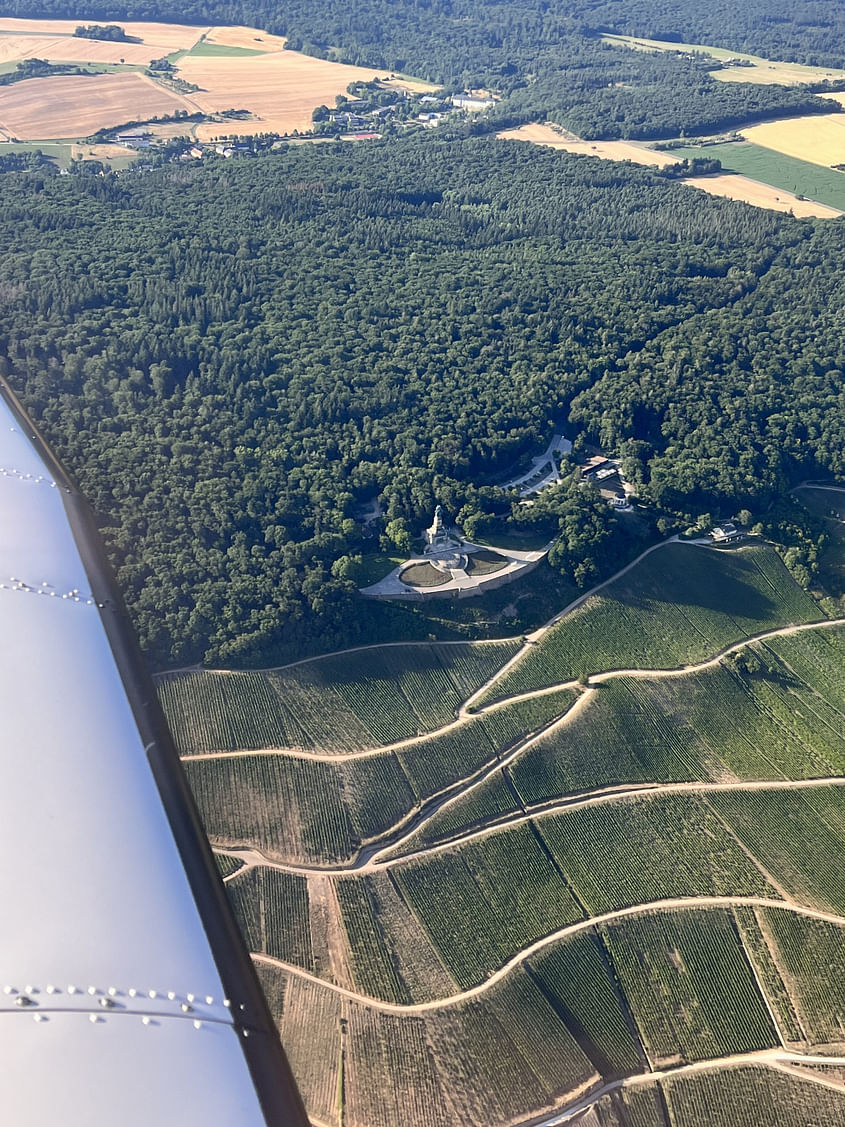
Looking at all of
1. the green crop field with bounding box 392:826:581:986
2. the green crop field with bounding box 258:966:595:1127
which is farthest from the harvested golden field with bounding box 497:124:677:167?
the green crop field with bounding box 258:966:595:1127

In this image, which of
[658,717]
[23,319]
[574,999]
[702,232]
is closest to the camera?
[574,999]

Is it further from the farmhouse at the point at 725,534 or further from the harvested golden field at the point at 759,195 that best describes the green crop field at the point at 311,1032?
the harvested golden field at the point at 759,195

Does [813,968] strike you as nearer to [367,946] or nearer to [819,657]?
[367,946]

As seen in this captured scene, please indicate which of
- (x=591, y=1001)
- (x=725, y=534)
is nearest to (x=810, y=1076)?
(x=591, y=1001)

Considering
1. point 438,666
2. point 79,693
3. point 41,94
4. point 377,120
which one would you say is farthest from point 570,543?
point 41,94

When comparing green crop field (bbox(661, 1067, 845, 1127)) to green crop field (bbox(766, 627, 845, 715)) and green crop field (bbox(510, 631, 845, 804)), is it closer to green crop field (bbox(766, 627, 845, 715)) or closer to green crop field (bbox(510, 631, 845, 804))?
green crop field (bbox(510, 631, 845, 804))

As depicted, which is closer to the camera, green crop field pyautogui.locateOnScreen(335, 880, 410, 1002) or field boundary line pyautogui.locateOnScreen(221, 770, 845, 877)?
green crop field pyautogui.locateOnScreen(335, 880, 410, 1002)

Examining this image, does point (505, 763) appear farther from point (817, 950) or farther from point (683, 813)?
point (817, 950)
